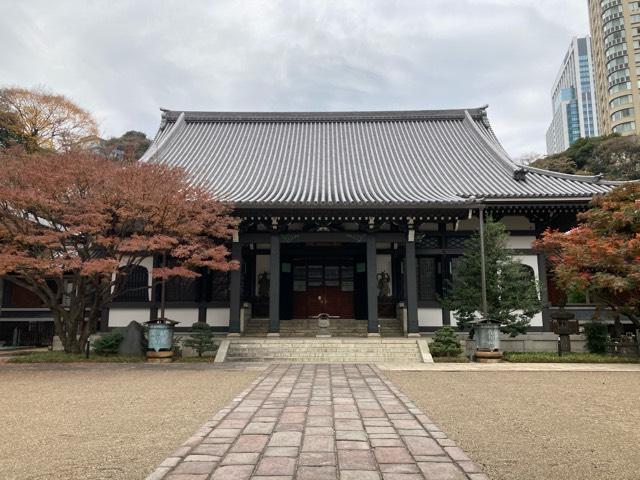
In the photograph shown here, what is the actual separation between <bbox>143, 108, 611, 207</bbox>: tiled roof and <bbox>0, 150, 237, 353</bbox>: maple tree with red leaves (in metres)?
2.17

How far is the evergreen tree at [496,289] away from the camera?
43.4 feet

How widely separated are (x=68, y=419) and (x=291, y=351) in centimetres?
771

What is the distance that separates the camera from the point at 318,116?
2314 centimetres

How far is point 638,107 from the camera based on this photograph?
58.6 meters

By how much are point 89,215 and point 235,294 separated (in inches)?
205

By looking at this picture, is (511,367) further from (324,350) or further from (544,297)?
(324,350)

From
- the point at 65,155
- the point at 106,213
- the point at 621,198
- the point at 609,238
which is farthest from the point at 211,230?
the point at 621,198

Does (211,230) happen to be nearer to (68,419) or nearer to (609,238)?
(68,419)

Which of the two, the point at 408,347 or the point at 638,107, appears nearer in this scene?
the point at 408,347

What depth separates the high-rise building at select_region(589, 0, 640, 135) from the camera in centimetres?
5972

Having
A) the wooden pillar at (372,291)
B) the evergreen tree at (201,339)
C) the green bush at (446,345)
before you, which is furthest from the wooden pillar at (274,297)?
the green bush at (446,345)

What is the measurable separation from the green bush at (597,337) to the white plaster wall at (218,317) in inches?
459

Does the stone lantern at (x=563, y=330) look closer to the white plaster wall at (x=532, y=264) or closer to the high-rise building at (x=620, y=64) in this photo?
the white plaster wall at (x=532, y=264)

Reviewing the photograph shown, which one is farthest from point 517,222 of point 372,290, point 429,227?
point 372,290
